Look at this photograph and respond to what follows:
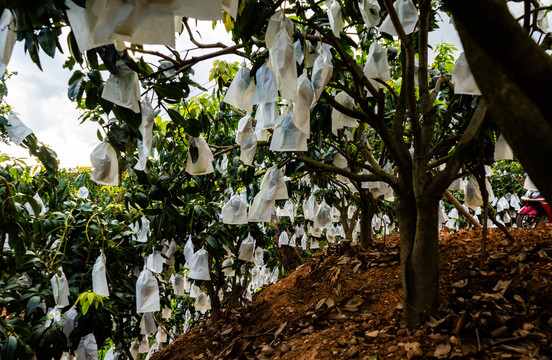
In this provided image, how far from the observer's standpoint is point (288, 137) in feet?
5.12

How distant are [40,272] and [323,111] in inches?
82.4

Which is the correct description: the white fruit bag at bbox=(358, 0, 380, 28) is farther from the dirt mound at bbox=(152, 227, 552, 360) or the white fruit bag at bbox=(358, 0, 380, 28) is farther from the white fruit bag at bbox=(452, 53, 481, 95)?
the dirt mound at bbox=(152, 227, 552, 360)

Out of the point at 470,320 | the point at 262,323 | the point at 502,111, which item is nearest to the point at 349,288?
the point at 262,323

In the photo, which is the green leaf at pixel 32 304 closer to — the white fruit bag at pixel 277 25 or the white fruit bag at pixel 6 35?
the white fruit bag at pixel 6 35

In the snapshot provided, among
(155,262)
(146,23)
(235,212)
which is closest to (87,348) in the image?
(155,262)

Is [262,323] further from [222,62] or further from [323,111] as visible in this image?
[222,62]

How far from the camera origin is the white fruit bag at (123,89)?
115 cm

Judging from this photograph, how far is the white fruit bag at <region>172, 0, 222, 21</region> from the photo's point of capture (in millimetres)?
816

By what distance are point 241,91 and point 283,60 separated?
Result: 358mm

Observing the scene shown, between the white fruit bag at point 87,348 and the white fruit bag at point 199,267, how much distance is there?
2.32 feet

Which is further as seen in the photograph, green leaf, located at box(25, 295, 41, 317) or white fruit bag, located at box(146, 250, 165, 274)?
white fruit bag, located at box(146, 250, 165, 274)

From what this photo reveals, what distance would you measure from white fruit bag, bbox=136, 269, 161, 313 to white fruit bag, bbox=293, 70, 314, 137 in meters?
1.45

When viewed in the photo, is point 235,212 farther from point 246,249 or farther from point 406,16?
point 406,16

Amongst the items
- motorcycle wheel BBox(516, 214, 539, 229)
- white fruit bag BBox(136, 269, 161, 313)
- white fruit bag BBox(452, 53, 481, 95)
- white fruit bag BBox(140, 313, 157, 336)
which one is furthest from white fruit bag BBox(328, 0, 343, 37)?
motorcycle wheel BBox(516, 214, 539, 229)
